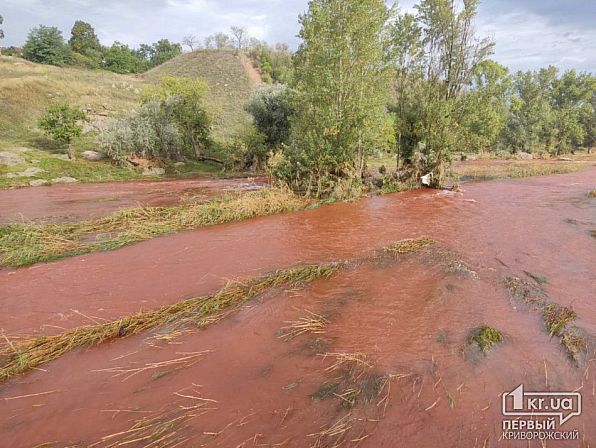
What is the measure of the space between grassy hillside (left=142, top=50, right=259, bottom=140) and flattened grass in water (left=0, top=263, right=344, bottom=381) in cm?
3822

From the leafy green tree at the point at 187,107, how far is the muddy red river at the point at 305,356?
22710 millimetres

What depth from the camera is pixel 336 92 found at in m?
14.3

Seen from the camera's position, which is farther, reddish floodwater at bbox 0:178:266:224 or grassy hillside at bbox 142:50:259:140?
grassy hillside at bbox 142:50:259:140

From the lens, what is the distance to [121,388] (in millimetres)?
3832

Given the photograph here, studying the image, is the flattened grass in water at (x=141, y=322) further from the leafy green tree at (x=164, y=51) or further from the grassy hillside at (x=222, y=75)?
the leafy green tree at (x=164, y=51)

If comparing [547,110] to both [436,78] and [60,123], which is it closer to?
[436,78]

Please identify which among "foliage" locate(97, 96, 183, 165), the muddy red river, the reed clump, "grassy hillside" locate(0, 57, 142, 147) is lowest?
the muddy red river

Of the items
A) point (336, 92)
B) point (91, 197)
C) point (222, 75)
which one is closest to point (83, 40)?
point (222, 75)

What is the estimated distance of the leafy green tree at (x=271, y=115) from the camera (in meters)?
26.0

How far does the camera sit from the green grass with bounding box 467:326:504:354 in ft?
14.0

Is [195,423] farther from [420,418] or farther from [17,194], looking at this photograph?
[17,194]

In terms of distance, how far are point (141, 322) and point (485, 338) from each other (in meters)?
5.01

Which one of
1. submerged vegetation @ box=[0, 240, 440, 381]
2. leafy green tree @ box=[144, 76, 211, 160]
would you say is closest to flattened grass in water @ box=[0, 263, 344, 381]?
submerged vegetation @ box=[0, 240, 440, 381]

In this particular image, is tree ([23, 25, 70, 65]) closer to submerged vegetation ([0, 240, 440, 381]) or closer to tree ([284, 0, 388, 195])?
tree ([284, 0, 388, 195])
